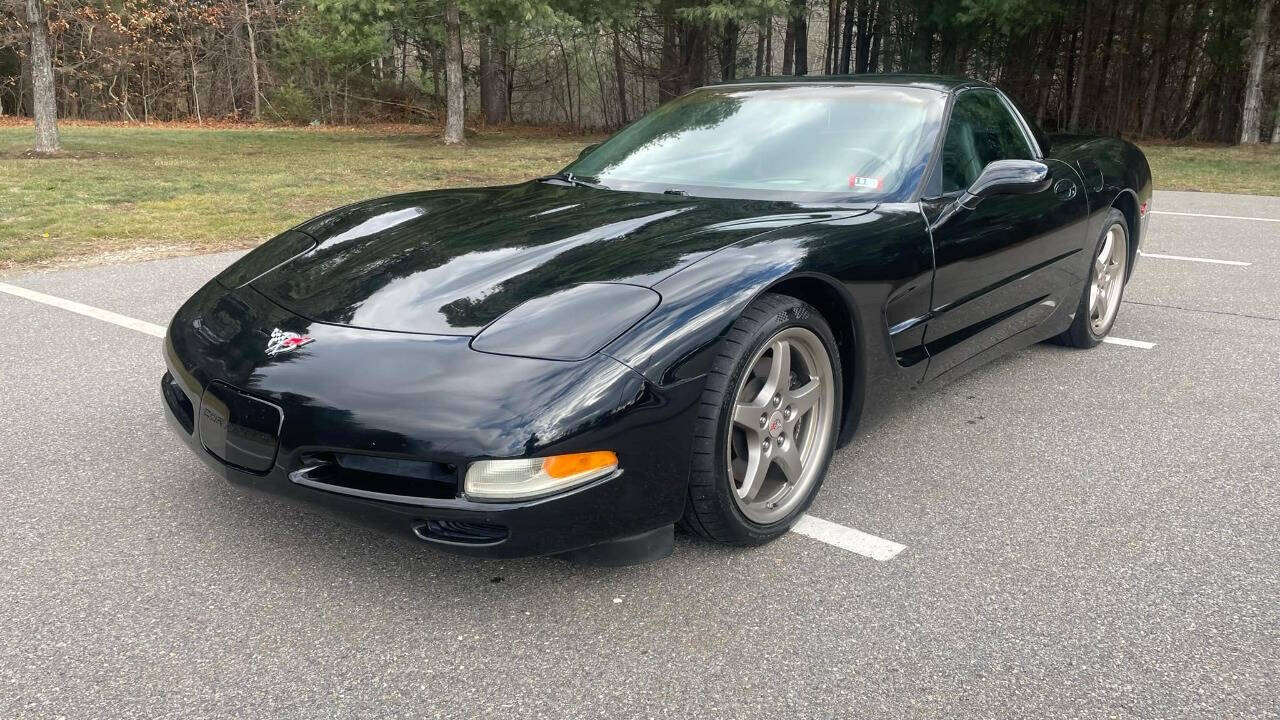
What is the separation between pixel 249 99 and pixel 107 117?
374 centimetres

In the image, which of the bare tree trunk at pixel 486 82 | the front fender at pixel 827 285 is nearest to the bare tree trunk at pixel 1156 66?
the bare tree trunk at pixel 486 82

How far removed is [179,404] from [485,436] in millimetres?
1059

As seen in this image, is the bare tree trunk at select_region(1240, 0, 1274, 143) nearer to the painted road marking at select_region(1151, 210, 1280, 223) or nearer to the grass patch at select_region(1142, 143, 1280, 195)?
the grass patch at select_region(1142, 143, 1280, 195)

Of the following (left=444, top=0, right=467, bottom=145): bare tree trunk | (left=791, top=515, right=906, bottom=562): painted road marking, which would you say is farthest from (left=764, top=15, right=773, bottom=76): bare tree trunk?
(left=791, top=515, right=906, bottom=562): painted road marking

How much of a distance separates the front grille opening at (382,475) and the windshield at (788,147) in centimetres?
151

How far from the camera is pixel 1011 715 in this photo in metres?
1.93

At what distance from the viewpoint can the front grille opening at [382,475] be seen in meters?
2.06

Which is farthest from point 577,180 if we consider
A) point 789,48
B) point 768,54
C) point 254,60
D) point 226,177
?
point 254,60

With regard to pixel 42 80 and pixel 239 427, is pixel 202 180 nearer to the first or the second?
pixel 42 80

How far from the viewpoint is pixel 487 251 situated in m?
2.70

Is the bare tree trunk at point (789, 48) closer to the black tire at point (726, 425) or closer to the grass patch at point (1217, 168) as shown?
the grass patch at point (1217, 168)

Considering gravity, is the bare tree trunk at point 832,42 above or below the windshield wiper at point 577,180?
above

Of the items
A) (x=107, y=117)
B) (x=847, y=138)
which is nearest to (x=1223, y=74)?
(x=847, y=138)

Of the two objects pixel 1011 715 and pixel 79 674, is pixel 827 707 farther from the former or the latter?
pixel 79 674
